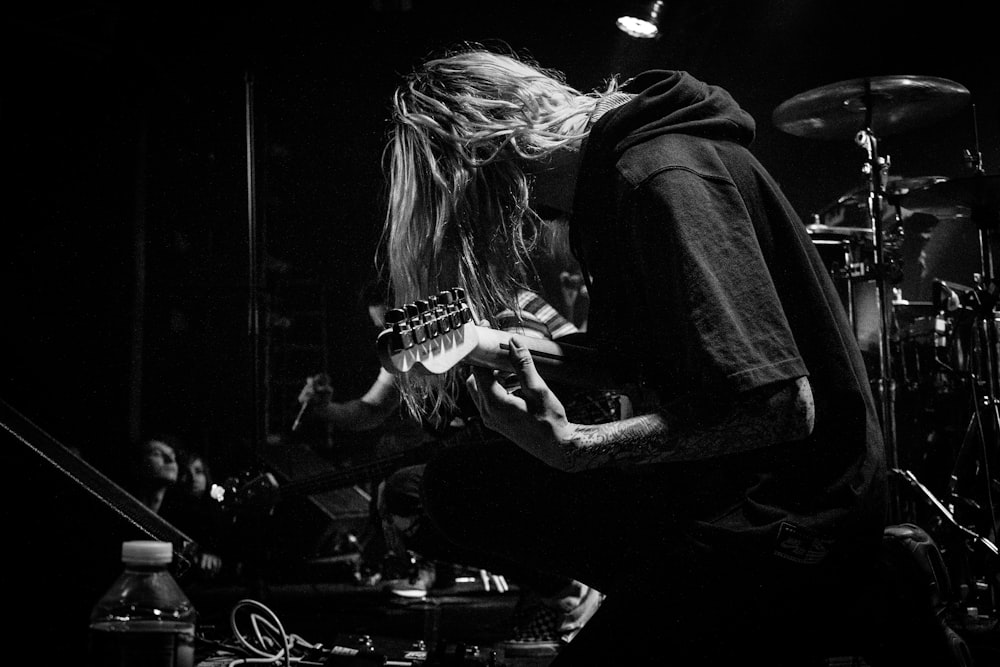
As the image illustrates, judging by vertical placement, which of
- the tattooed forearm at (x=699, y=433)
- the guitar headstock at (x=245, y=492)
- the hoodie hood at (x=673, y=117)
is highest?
the hoodie hood at (x=673, y=117)

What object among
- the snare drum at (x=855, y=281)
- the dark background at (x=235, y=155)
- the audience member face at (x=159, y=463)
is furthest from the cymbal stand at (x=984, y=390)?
the audience member face at (x=159, y=463)

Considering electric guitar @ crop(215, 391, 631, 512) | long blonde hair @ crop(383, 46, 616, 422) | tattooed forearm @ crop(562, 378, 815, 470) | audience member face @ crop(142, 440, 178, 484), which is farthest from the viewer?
audience member face @ crop(142, 440, 178, 484)

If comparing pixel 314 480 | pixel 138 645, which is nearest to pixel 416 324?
pixel 138 645

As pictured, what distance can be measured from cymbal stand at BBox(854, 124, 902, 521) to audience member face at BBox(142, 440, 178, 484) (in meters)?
2.97

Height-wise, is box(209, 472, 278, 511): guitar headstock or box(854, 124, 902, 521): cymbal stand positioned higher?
box(854, 124, 902, 521): cymbal stand

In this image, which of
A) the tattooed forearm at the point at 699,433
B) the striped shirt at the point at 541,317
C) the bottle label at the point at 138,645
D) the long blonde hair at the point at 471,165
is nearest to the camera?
the bottle label at the point at 138,645

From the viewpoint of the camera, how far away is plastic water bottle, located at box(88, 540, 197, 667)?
105cm

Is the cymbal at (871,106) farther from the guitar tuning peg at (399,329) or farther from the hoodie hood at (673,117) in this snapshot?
the guitar tuning peg at (399,329)

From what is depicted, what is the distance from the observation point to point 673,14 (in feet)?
13.6

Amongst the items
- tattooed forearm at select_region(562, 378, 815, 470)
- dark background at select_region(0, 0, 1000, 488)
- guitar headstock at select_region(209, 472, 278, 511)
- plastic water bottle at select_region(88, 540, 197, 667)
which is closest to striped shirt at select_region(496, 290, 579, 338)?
dark background at select_region(0, 0, 1000, 488)

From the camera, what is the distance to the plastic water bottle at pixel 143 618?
1051 mm

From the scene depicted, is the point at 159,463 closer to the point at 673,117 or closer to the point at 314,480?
the point at 314,480

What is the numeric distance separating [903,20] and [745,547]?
3840mm

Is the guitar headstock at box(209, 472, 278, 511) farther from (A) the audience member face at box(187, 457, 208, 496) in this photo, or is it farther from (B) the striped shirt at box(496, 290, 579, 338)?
(B) the striped shirt at box(496, 290, 579, 338)
